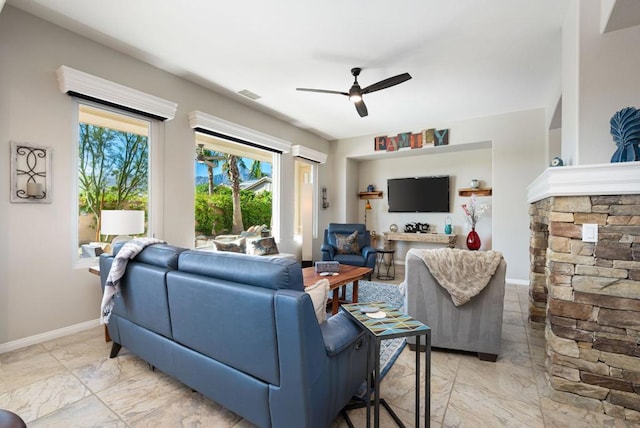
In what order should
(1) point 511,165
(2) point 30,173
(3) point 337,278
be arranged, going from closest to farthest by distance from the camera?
(2) point 30,173 → (3) point 337,278 → (1) point 511,165

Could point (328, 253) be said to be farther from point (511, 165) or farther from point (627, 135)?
point (627, 135)

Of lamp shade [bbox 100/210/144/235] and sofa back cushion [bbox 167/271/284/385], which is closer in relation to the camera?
sofa back cushion [bbox 167/271/284/385]

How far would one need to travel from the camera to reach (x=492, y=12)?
8.01ft

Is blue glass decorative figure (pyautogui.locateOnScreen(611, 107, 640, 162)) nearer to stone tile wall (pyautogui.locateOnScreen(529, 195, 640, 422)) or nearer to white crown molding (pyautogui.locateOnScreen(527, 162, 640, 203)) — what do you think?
white crown molding (pyautogui.locateOnScreen(527, 162, 640, 203))

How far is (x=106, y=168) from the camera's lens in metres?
3.11

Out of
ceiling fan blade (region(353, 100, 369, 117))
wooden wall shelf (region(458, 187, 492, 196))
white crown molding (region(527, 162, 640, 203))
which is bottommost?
white crown molding (region(527, 162, 640, 203))

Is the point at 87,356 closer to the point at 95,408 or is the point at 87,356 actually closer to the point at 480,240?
the point at 95,408

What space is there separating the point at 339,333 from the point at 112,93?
312 centimetres

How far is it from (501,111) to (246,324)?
513cm

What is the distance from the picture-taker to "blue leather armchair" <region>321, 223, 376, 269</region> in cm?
454

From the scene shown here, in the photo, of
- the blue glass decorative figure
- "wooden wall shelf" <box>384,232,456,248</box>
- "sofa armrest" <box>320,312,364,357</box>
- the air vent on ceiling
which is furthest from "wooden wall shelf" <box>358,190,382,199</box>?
"sofa armrest" <box>320,312,364,357</box>

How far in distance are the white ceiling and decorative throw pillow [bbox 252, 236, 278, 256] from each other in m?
2.08

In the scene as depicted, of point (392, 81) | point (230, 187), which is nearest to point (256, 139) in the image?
point (230, 187)

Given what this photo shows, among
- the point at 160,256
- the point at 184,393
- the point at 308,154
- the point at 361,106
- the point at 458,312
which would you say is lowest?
the point at 184,393
